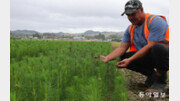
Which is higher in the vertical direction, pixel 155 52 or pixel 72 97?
pixel 155 52

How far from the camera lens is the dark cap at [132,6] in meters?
2.97

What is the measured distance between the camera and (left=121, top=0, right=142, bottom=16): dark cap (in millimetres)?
2975

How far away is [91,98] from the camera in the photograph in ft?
5.36

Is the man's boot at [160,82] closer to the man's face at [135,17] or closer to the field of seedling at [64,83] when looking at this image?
the field of seedling at [64,83]

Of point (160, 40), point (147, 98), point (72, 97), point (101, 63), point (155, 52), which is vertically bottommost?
point (147, 98)

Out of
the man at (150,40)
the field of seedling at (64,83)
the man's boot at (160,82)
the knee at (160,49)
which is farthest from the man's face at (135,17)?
the man's boot at (160,82)

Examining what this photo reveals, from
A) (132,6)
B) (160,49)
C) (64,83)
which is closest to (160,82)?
(160,49)

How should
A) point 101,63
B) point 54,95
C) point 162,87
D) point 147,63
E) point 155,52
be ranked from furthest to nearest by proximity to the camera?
point 147,63 → point 101,63 → point 162,87 → point 155,52 → point 54,95

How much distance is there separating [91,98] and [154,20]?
207 cm

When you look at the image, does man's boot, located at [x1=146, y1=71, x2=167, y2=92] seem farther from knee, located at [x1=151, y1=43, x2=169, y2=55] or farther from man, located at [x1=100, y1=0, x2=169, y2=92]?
knee, located at [x1=151, y1=43, x2=169, y2=55]

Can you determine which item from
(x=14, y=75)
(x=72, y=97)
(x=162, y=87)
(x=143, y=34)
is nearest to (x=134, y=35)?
(x=143, y=34)

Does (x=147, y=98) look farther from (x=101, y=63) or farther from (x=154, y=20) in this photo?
(x=154, y=20)

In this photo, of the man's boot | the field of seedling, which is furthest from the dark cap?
the man's boot

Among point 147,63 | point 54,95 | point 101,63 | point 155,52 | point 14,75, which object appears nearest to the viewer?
point 54,95
